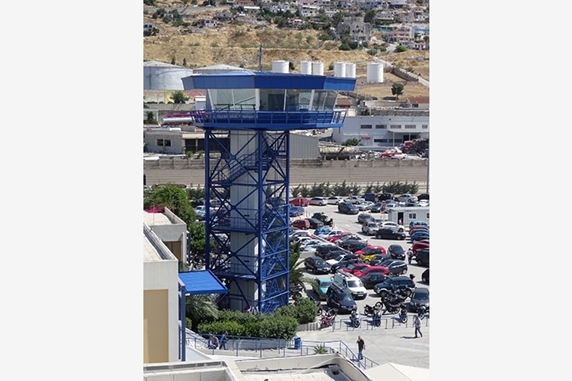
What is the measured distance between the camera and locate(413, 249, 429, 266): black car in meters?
20.4

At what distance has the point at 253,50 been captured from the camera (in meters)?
74.3

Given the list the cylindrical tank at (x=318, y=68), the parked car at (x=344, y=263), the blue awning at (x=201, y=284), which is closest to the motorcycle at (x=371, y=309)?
the parked car at (x=344, y=263)

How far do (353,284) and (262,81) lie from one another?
4.70 metres

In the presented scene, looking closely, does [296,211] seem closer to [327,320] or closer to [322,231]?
[322,231]

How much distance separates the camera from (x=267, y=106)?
588 inches

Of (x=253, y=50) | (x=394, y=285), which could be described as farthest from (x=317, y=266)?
(x=253, y=50)

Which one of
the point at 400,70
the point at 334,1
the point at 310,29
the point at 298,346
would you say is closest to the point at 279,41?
the point at 310,29

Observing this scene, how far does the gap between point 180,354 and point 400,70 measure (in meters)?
58.9

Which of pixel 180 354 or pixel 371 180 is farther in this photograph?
pixel 371 180

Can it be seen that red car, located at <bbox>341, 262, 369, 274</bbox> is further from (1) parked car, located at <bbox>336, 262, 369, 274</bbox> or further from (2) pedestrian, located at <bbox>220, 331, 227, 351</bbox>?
(2) pedestrian, located at <bbox>220, 331, 227, 351</bbox>

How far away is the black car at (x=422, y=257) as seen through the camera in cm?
2036

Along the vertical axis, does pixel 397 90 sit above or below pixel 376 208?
above

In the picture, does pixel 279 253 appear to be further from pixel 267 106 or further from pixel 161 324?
pixel 161 324

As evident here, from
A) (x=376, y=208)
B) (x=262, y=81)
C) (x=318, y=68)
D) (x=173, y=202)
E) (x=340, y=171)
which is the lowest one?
(x=376, y=208)
